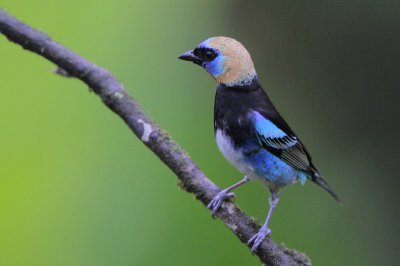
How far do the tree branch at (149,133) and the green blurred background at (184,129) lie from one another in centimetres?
165

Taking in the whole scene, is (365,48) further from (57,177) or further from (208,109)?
(57,177)

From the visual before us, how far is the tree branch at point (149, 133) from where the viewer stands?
265 cm

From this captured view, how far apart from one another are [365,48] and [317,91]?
1.72 ft

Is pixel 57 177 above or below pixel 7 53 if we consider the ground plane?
below

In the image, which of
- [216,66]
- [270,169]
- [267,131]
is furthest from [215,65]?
[270,169]

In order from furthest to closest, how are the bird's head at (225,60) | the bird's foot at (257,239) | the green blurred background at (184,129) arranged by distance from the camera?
the green blurred background at (184,129) → the bird's head at (225,60) → the bird's foot at (257,239)

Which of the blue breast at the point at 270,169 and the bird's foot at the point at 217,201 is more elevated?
the blue breast at the point at 270,169

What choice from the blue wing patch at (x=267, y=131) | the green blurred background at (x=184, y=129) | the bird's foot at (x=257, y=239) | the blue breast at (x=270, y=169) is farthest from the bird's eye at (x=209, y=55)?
the green blurred background at (x=184, y=129)

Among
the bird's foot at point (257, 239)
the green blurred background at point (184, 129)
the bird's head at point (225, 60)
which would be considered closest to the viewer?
the bird's foot at point (257, 239)

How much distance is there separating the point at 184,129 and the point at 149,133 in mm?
1890

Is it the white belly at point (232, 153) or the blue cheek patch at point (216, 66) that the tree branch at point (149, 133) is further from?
the blue cheek patch at point (216, 66)

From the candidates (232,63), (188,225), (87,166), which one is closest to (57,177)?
(87,166)

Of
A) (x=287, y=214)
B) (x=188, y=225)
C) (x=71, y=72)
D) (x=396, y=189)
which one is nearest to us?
(x=71, y=72)

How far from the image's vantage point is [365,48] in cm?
545
